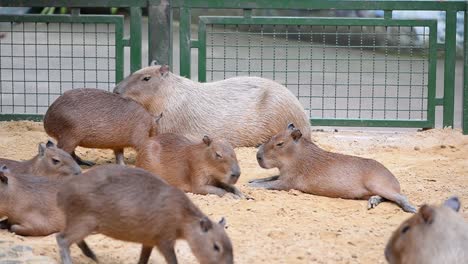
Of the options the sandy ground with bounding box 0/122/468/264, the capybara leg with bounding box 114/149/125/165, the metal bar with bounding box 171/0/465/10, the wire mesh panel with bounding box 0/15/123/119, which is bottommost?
the sandy ground with bounding box 0/122/468/264

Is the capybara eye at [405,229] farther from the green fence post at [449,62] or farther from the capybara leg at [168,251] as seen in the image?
the green fence post at [449,62]

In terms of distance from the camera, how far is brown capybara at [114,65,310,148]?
780cm

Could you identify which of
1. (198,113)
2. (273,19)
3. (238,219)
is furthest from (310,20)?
(238,219)

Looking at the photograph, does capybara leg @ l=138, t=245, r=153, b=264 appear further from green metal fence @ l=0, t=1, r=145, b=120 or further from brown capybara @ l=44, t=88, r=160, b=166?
green metal fence @ l=0, t=1, r=145, b=120

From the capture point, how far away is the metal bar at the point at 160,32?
8.76 metres

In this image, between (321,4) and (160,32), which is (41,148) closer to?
(160,32)

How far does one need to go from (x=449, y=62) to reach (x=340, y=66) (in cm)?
345

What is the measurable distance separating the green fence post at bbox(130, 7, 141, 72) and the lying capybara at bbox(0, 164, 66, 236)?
356cm

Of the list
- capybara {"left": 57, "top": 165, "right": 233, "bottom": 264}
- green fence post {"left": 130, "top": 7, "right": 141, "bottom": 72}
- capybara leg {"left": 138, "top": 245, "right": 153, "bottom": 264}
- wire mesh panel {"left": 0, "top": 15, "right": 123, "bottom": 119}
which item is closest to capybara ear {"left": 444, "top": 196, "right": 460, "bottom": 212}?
capybara {"left": 57, "top": 165, "right": 233, "bottom": 264}

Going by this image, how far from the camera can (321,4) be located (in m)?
8.84

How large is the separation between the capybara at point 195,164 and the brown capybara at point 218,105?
1.19 meters

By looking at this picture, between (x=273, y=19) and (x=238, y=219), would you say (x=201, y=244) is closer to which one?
(x=238, y=219)

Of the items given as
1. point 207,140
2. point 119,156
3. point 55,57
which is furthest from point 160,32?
point 207,140

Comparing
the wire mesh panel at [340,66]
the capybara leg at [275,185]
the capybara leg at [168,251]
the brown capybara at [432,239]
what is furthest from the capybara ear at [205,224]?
the wire mesh panel at [340,66]
